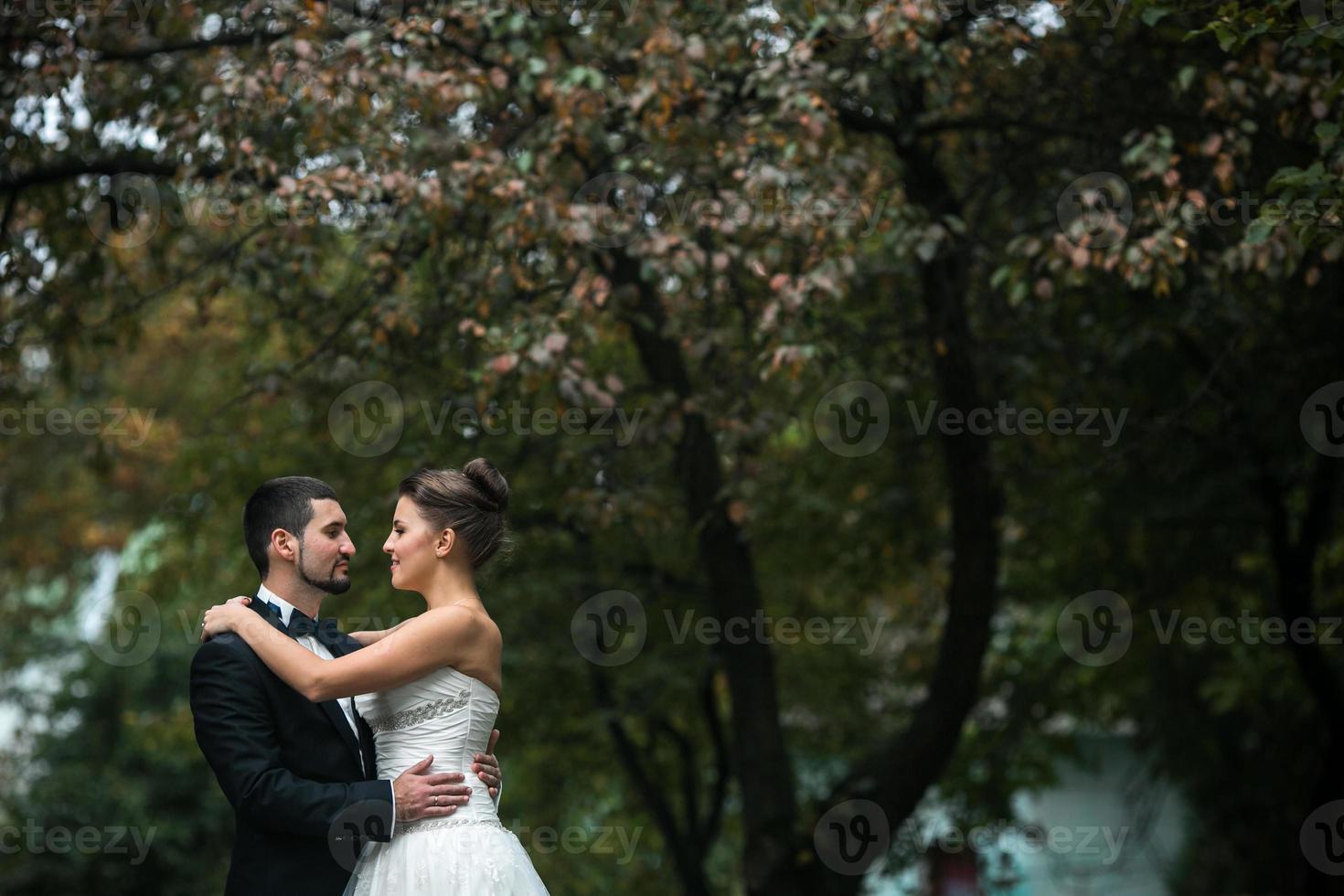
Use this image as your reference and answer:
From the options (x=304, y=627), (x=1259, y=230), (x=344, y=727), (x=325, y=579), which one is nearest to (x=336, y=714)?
(x=344, y=727)

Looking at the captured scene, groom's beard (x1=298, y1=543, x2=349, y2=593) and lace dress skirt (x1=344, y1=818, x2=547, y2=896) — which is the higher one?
groom's beard (x1=298, y1=543, x2=349, y2=593)

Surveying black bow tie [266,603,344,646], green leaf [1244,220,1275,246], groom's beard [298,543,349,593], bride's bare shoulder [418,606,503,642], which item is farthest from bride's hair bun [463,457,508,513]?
green leaf [1244,220,1275,246]

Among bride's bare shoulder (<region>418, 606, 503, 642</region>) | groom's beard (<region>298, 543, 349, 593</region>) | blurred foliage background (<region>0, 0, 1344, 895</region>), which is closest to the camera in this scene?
bride's bare shoulder (<region>418, 606, 503, 642</region>)

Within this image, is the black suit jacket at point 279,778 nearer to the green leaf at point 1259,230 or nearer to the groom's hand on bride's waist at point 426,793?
the groom's hand on bride's waist at point 426,793

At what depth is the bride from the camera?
385cm

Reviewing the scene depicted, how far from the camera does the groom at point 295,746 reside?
3.75 metres

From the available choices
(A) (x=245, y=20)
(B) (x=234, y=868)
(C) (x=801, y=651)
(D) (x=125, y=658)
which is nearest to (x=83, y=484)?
(D) (x=125, y=658)

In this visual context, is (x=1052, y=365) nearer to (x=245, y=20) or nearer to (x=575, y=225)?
(x=575, y=225)

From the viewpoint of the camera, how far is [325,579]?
162 inches

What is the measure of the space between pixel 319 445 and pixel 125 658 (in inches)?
317

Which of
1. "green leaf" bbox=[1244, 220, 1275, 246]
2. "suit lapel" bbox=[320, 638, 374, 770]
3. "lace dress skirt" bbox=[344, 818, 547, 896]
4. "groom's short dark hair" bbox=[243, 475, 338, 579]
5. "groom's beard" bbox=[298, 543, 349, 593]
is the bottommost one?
"lace dress skirt" bbox=[344, 818, 547, 896]

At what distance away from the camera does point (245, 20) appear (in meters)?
6.95

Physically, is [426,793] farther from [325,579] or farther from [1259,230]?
[1259,230]

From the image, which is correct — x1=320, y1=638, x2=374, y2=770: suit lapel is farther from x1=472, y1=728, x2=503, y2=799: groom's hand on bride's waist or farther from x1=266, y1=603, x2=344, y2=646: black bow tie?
x1=472, y1=728, x2=503, y2=799: groom's hand on bride's waist
